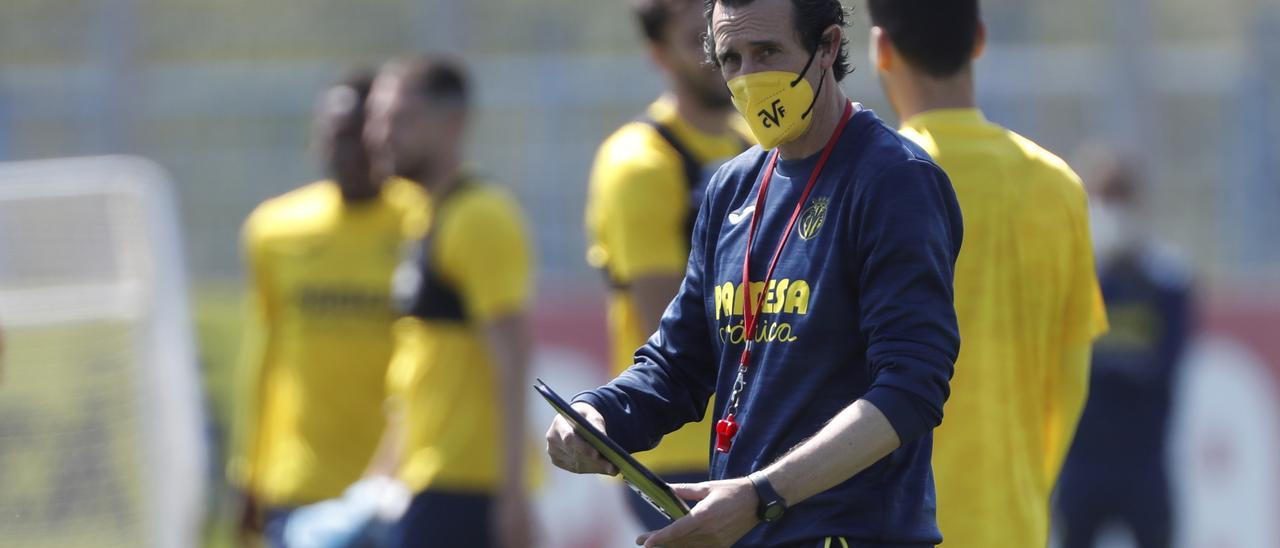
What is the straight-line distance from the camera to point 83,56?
50.2 ft

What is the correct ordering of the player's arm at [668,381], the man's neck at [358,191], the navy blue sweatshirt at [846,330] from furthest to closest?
the man's neck at [358,191] < the player's arm at [668,381] < the navy blue sweatshirt at [846,330]

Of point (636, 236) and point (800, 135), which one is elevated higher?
point (800, 135)

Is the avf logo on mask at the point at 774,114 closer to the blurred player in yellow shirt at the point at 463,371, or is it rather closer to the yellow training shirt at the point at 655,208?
the yellow training shirt at the point at 655,208

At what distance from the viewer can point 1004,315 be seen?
11.8ft

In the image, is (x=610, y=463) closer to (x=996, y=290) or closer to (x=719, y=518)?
(x=719, y=518)

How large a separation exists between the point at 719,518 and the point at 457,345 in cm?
347

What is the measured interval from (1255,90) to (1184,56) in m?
1.08

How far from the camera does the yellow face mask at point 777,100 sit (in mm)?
2939

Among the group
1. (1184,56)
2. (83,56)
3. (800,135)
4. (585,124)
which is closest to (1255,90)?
(1184,56)

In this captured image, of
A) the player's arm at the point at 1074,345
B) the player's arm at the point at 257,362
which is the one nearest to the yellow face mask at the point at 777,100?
the player's arm at the point at 1074,345

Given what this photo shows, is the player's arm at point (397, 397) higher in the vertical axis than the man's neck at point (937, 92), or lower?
lower

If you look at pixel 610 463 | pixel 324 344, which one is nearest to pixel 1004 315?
pixel 610 463

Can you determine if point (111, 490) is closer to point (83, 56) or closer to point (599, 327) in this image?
point (599, 327)

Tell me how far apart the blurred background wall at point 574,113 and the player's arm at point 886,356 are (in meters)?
9.17
